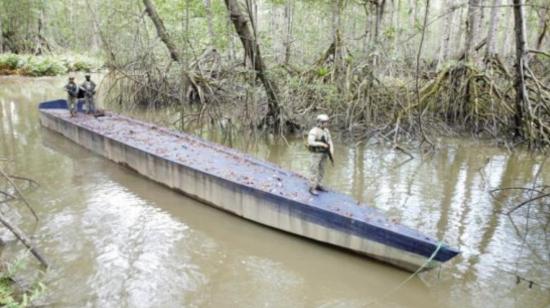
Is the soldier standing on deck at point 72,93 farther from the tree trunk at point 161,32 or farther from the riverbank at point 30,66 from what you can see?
the riverbank at point 30,66

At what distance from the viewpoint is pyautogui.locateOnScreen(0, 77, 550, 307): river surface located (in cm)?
464

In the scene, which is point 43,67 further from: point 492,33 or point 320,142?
point 320,142

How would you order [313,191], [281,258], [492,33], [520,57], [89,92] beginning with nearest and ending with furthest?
[281,258] → [313,191] → [520,57] → [89,92] → [492,33]

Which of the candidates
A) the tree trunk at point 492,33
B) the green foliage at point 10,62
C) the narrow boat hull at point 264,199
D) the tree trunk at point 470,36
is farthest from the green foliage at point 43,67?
the tree trunk at point 492,33

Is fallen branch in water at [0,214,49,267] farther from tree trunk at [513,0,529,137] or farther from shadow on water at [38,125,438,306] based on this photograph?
tree trunk at [513,0,529,137]

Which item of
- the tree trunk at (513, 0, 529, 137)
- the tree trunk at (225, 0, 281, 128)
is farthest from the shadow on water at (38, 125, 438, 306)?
the tree trunk at (513, 0, 529, 137)

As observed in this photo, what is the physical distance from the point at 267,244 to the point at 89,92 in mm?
7752

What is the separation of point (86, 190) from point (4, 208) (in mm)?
1267

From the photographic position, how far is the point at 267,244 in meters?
5.74

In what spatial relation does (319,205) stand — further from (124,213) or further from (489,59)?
(489,59)

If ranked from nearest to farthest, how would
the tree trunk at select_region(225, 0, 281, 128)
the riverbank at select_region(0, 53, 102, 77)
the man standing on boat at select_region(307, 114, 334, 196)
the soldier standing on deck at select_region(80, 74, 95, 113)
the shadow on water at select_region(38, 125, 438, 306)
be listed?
the shadow on water at select_region(38, 125, 438, 306)
the man standing on boat at select_region(307, 114, 334, 196)
the tree trunk at select_region(225, 0, 281, 128)
the soldier standing on deck at select_region(80, 74, 95, 113)
the riverbank at select_region(0, 53, 102, 77)

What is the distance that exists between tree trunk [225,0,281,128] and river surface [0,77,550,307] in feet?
7.29

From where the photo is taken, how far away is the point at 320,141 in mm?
5504

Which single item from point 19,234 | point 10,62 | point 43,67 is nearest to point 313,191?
point 19,234
